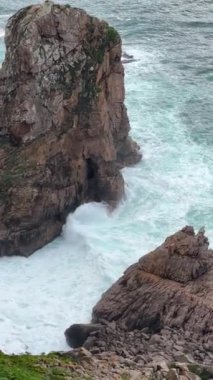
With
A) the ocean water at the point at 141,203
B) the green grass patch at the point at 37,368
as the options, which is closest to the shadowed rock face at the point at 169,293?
the ocean water at the point at 141,203

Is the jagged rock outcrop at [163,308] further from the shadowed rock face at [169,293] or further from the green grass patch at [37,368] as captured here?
the green grass patch at [37,368]

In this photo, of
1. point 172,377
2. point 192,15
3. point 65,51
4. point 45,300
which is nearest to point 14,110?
point 65,51

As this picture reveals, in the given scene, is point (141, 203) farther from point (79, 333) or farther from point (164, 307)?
point (79, 333)

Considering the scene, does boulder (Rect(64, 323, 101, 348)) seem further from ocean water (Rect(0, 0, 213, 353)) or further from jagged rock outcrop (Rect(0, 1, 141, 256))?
jagged rock outcrop (Rect(0, 1, 141, 256))

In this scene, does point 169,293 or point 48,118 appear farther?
point 48,118

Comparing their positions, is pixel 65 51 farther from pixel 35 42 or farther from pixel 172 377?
pixel 172 377

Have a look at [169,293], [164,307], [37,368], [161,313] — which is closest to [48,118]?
[169,293]

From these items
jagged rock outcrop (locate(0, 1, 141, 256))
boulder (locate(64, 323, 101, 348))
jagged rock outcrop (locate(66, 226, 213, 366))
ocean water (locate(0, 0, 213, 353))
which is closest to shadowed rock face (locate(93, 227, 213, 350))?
jagged rock outcrop (locate(66, 226, 213, 366))
